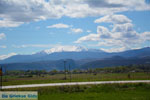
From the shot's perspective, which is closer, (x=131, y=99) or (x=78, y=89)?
(x=131, y=99)

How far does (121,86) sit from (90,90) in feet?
21.1

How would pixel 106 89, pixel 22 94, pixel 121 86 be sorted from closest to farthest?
pixel 22 94 → pixel 106 89 → pixel 121 86

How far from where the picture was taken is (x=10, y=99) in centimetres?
1938

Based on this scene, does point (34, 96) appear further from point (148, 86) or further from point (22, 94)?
point (148, 86)

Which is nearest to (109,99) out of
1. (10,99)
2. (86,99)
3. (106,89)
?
(86,99)

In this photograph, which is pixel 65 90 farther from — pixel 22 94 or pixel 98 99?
pixel 22 94

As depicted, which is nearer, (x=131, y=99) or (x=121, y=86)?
(x=131, y=99)

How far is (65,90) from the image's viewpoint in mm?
33812

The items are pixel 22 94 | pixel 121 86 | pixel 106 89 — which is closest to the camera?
pixel 22 94

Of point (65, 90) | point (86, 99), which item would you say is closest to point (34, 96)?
point (86, 99)

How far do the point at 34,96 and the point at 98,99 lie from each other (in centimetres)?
823

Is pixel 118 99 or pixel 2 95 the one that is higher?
pixel 2 95

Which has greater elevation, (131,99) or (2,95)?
(2,95)

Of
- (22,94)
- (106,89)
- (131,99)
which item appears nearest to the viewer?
(22,94)
